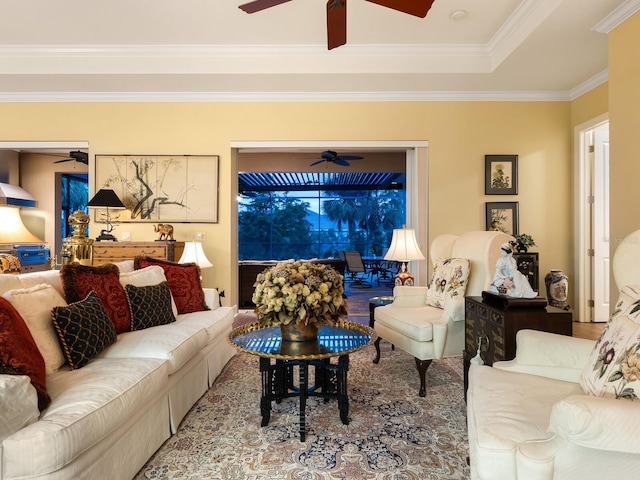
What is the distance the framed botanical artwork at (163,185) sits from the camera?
15.3ft

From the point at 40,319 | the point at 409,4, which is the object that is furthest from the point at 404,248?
the point at 40,319

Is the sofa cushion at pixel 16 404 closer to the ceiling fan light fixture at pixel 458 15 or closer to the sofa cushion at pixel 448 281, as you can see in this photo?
the sofa cushion at pixel 448 281

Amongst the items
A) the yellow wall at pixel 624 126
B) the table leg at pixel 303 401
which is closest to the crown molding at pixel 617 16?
the yellow wall at pixel 624 126

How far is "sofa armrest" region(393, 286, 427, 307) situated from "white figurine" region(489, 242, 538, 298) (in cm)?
107

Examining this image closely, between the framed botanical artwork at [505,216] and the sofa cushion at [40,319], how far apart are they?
453 cm

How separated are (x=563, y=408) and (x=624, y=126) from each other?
3046 millimetres

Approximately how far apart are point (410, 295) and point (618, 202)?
6.33 feet

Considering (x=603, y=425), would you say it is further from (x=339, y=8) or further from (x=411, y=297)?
(x=339, y=8)

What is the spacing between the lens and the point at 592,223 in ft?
14.9

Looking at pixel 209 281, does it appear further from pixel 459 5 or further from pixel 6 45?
pixel 459 5

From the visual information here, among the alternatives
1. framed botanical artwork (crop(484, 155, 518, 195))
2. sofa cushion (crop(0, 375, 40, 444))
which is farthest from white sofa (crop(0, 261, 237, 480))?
framed botanical artwork (crop(484, 155, 518, 195))

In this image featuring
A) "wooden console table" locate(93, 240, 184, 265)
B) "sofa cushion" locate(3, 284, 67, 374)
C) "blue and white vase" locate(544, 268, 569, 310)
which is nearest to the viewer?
"sofa cushion" locate(3, 284, 67, 374)

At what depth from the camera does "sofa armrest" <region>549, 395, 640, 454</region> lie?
102 centimetres

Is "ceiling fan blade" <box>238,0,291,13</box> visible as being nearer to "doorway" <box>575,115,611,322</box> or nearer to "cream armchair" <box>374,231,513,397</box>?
"cream armchair" <box>374,231,513,397</box>
